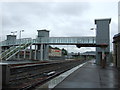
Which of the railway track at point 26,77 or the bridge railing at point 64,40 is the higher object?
the bridge railing at point 64,40

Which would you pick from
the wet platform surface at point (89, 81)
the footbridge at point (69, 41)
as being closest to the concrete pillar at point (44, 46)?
the footbridge at point (69, 41)

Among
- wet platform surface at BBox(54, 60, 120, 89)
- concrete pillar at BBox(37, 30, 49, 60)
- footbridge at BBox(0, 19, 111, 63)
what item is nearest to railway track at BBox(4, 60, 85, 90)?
Answer: wet platform surface at BBox(54, 60, 120, 89)

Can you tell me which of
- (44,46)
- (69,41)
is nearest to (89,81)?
(69,41)

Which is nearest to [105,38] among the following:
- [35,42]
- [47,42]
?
[47,42]

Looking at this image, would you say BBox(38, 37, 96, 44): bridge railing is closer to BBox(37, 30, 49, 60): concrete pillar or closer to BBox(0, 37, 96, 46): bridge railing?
BBox(0, 37, 96, 46): bridge railing

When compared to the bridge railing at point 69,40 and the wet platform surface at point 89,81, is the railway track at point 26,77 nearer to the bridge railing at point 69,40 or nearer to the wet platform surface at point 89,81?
the wet platform surface at point 89,81

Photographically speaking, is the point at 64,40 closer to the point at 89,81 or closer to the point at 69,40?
the point at 69,40

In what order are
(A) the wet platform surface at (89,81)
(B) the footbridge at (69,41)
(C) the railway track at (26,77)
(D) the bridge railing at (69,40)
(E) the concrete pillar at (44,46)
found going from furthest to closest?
1. (E) the concrete pillar at (44,46)
2. (D) the bridge railing at (69,40)
3. (B) the footbridge at (69,41)
4. (C) the railway track at (26,77)
5. (A) the wet platform surface at (89,81)

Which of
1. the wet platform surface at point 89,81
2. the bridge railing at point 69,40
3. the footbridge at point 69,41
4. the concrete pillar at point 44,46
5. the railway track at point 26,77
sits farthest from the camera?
the concrete pillar at point 44,46

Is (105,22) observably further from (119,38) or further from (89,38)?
(119,38)

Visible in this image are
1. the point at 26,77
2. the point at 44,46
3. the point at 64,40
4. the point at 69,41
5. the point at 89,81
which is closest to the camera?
the point at 89,81

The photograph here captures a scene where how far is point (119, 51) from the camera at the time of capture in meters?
27.3

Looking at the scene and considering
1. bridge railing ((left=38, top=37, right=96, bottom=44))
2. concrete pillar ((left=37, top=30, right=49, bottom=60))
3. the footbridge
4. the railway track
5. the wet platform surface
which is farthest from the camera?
concrete pillar ((left=37, top=30, right=49, bottom=60))

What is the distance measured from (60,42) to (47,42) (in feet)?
13.9
